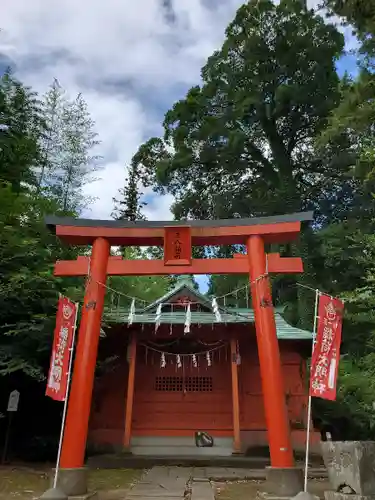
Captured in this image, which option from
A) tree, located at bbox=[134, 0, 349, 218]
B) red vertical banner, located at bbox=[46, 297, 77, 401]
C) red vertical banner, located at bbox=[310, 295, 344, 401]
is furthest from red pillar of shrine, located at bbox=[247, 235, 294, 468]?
tree, located at bbox=[134, 0, 349, 218]

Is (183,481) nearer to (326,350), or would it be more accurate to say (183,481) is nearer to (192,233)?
(326,350)

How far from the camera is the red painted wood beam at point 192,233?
25.7 ft

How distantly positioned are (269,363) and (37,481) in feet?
15.7

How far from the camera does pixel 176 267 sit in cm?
794

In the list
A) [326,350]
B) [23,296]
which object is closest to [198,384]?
[23,296]

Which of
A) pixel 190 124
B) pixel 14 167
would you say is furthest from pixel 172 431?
pixel 190 124

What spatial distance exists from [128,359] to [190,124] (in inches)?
701

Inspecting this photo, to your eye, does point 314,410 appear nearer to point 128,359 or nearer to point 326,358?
point 128,359

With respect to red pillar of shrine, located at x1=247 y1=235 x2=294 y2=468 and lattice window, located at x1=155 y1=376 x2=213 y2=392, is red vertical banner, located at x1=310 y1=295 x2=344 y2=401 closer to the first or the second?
red pillar of shrine, located at x1=247 y1=235 x2=294 y2=468

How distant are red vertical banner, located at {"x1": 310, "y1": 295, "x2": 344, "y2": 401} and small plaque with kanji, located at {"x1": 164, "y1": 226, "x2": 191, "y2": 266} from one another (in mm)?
2579

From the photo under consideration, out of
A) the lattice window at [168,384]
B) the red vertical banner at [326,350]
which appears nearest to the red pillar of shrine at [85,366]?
the red vertical banner at [326,350]

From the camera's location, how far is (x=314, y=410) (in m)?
13.2

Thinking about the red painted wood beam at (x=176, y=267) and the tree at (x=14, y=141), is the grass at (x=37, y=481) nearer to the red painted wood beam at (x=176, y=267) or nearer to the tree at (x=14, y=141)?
the red painted wood beam at (x=176, y=267)

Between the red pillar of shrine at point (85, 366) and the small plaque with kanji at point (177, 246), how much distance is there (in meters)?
1.11
